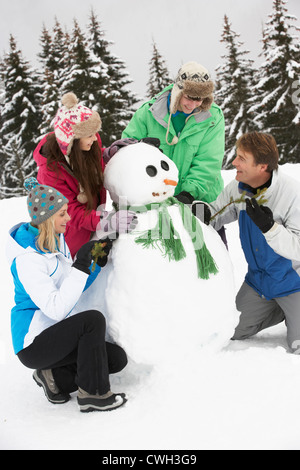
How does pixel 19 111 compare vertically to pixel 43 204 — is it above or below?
below

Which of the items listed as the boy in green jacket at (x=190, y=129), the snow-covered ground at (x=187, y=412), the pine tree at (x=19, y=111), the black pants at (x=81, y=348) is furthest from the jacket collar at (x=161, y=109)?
the pine tree at (x=19, y=111)

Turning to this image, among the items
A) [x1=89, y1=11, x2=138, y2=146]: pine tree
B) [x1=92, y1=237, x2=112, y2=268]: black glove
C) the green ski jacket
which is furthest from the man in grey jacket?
[x1=89, y1=11, x2=138, y2=146]: pine tree

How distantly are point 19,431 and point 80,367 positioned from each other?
44 centimetres

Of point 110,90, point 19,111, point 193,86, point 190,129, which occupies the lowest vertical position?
point 19,111

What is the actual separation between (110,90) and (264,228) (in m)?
14.0

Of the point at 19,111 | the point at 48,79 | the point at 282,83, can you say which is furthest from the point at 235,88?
the point at 19,111

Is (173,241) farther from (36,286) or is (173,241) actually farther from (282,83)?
(282,83)

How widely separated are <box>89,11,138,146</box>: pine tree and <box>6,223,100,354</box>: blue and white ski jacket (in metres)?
12.6

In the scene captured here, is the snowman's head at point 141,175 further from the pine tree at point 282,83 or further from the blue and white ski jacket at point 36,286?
the pine tree at point 282,83

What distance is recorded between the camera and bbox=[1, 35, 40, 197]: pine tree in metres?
17.5

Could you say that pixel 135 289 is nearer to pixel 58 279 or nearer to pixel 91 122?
pixel 58 279

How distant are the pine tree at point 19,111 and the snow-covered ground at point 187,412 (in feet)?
51.7

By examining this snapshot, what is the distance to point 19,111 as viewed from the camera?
59.6 ft
